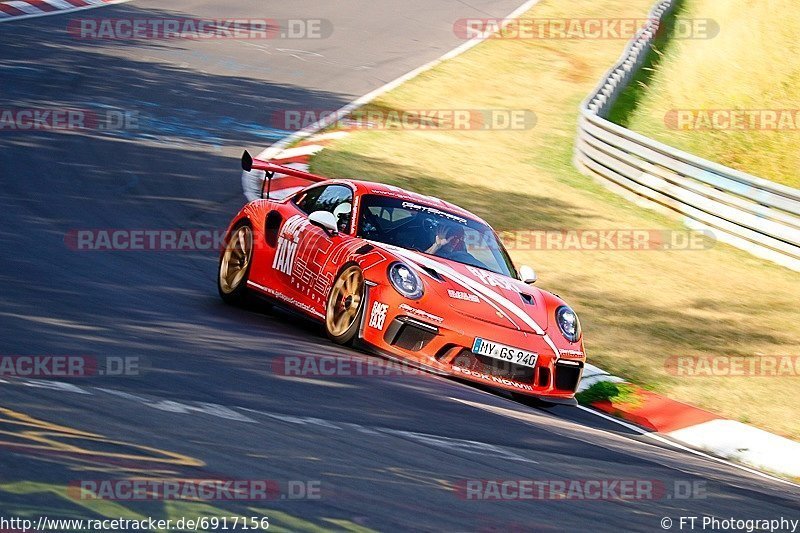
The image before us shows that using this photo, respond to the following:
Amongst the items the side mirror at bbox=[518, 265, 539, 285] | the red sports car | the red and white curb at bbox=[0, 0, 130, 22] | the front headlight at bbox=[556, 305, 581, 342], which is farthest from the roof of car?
the red and white curb at bbox=[0, 0, 130, 22]

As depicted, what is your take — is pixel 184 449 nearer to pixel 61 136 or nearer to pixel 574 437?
pixel 574 437

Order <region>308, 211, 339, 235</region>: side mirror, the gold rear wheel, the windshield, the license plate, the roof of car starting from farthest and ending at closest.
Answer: the gold rear wheel < the roof of car < the windshield < <region>308, 211, 339, 235</region>: side mirror < the license plate

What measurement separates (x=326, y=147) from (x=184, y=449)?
42.8 ft

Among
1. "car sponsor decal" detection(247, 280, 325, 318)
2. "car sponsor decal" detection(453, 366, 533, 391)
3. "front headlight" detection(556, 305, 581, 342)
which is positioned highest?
"front headlight" detection(556, 305, 581, 342)

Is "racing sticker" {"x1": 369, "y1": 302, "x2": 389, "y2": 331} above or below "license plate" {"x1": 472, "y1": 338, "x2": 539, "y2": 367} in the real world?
above

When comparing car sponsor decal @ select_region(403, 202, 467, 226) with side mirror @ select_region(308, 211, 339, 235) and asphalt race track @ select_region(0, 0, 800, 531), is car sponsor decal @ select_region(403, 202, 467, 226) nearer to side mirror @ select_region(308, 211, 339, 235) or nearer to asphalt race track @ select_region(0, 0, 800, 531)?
side mirror @ select_region(308, 211, 339, 235)

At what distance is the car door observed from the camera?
9.45 metres

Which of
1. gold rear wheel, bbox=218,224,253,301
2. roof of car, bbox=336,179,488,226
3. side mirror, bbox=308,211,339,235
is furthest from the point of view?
gold rear wheel, bbox=218,224,253,301

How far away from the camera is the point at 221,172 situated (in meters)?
16.0

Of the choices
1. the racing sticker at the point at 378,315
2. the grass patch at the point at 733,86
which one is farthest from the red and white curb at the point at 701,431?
the grass patch at the point at 733,86

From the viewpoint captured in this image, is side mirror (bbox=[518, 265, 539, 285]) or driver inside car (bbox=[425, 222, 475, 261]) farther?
side mirror (bbox=[518, 265, 539, 285])

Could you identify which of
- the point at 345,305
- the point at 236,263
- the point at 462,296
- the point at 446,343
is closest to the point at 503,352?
the point at 446,343

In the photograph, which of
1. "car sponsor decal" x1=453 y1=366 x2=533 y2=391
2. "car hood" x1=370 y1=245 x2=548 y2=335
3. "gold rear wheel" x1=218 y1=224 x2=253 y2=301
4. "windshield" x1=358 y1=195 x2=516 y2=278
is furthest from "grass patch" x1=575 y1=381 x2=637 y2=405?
"gold rear wheel" x1=218 y1=224 x2=253 y2=301

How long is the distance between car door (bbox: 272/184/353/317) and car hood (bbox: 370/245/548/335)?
48 centimetres
